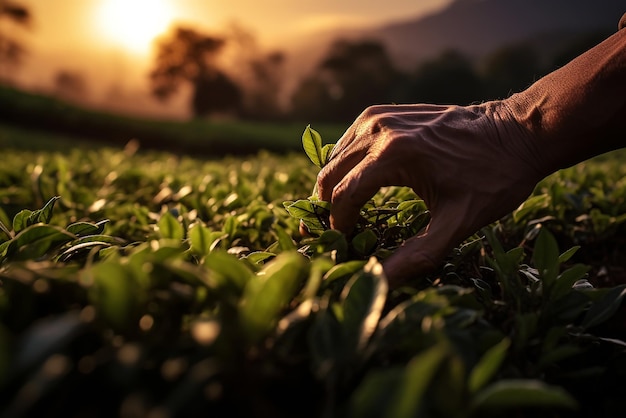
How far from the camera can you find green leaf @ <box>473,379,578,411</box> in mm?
723

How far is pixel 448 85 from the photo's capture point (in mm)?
42344

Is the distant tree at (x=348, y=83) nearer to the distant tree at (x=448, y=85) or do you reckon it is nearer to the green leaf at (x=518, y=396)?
the distant tree at (x=448, y=85)

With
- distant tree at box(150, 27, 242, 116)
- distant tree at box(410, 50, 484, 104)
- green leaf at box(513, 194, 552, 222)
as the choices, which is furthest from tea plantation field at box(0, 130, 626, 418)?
distant tree at box(150, 27, 242, 116)

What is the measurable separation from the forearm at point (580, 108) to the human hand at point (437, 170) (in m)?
0.06

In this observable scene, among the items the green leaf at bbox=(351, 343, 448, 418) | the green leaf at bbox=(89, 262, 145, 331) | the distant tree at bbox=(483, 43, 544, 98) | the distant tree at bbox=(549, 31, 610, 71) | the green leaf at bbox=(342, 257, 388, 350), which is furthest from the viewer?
the distant tree at bbox=(483, 43, 544, 98)

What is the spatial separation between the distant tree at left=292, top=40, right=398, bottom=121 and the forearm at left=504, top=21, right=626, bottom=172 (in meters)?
47.7

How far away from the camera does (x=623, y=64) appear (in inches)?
57.1

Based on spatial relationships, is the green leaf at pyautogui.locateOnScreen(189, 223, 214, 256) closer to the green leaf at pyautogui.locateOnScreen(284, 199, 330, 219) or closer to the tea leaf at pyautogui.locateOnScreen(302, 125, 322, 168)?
the green leaf at pyautogui.locateOnScreen(284, 199, 330, 219)

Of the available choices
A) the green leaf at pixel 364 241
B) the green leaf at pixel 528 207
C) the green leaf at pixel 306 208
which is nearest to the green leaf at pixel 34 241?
the green leaf at pixel 306 208

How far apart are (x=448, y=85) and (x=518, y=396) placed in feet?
145

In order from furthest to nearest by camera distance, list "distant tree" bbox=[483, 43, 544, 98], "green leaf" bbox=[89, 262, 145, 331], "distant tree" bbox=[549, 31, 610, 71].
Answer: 1. "distant tree" bbox=[483, 43, 544, 98]
2. "distant tree" bbox=[549, 31, 610, 71]
3. "green leaf" bbox=[89, 262, 145, 331]

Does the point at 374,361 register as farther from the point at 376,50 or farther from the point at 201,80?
the point at 376,50

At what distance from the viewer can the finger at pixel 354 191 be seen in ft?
4.69

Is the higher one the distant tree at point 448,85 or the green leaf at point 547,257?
the green leaf at point 547,257
